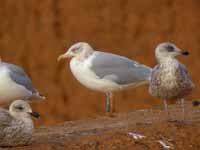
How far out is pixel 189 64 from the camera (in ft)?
82.6

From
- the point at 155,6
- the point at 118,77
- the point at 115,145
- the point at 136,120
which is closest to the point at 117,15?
the point at 155,6

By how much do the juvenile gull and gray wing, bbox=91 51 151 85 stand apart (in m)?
1.14

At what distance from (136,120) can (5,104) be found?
1827 millimetres

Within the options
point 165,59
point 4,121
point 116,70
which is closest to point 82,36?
point 116,70

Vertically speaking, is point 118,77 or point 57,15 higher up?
point 57,15

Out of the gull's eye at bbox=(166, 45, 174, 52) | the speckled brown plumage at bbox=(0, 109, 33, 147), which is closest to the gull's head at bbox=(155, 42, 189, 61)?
the gull's eye at bbox=(166, 45, 174, 52)

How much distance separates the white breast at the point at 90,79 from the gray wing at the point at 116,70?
0.05 metres

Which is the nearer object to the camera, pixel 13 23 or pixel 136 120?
pixel 136 120

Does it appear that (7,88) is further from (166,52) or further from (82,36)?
(82,36)

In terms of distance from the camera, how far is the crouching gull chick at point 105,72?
49.8 ft

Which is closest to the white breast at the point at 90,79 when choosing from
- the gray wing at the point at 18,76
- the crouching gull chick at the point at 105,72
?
the crouching gull chick at the point at 105,72

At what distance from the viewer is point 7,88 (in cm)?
1412

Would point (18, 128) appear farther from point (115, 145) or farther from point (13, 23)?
point (13, 23)

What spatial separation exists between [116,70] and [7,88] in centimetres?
181
